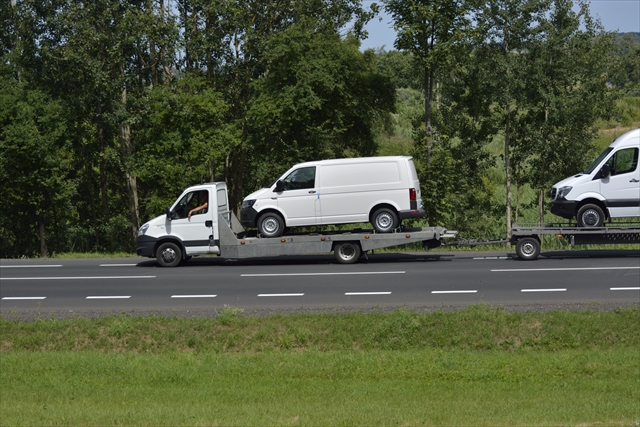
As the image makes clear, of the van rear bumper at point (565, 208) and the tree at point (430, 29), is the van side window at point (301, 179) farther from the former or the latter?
the tree at point (430, 29)

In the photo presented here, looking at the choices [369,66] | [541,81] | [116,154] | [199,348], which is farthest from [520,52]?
[199,348]

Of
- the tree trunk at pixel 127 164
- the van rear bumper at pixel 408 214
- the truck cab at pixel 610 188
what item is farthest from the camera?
the tree trunk at pixel 127 164

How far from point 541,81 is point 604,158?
977 centimetres

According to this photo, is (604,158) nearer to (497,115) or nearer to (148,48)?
(497,115)

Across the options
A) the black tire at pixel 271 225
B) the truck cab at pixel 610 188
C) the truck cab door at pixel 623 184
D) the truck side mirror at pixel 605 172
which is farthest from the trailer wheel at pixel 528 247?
the black tire at pixel 271 225

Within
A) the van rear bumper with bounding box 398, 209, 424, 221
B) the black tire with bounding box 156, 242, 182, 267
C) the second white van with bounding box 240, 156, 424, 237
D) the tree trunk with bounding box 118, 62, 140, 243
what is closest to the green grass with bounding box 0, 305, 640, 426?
the van rear bumper with bounding box 398, 209, 424, 221

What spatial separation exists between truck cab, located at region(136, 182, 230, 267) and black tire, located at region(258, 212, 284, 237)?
102cm

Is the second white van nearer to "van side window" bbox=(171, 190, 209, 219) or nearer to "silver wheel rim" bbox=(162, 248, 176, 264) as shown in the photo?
"van side window" bbox=(171, 190, 209, 219)

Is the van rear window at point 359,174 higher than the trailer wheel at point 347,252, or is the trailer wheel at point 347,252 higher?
the van rear window at point 359,174

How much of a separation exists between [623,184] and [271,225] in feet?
28.4

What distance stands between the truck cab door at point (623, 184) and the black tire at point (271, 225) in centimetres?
794

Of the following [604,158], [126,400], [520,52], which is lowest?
[126,400]

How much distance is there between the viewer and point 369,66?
102 feet

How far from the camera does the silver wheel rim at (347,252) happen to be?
811 inches
